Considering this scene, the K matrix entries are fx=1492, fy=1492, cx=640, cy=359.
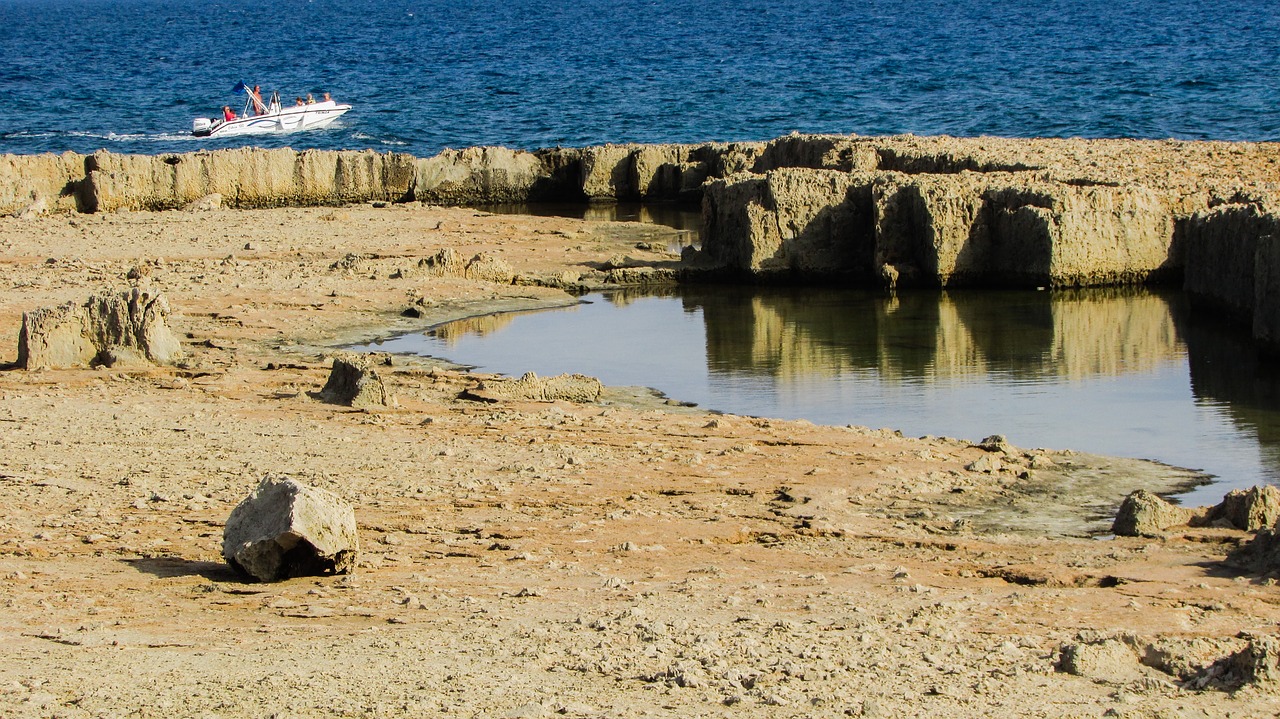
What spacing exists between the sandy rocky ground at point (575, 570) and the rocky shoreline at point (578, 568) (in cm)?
2

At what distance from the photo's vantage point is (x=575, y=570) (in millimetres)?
6719

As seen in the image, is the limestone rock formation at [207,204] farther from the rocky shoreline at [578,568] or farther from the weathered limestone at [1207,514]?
the weathered limestone at [1207,514]

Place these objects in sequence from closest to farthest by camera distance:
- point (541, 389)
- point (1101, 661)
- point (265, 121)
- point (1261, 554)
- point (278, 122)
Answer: point (1101, 661) < point (1261, 554) < point (541, 389) < point (265, 121) < point (278, 122)

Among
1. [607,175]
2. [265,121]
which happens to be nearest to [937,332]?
[607,175]

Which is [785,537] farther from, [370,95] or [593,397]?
[370,95]

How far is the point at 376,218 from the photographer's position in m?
21.1

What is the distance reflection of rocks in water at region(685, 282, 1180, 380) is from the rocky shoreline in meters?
2.53

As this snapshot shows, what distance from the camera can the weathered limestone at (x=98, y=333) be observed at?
11.2 m

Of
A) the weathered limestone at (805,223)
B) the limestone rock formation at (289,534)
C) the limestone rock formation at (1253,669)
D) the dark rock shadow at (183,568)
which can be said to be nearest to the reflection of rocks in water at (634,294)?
the weathered limestone at (805,223)

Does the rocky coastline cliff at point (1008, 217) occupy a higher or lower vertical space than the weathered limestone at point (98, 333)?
higher

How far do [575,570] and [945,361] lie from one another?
691 cm

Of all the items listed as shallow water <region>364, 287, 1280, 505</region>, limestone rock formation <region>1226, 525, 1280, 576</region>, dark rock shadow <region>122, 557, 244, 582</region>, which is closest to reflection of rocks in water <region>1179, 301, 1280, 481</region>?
shallow water <region>364, 287, 1280, 505</region>

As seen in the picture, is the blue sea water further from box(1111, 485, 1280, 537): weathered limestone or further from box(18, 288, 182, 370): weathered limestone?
box(1111, 485, 1280, 537): weathered limestone

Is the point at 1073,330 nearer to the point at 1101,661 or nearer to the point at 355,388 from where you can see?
the point at 355,388
